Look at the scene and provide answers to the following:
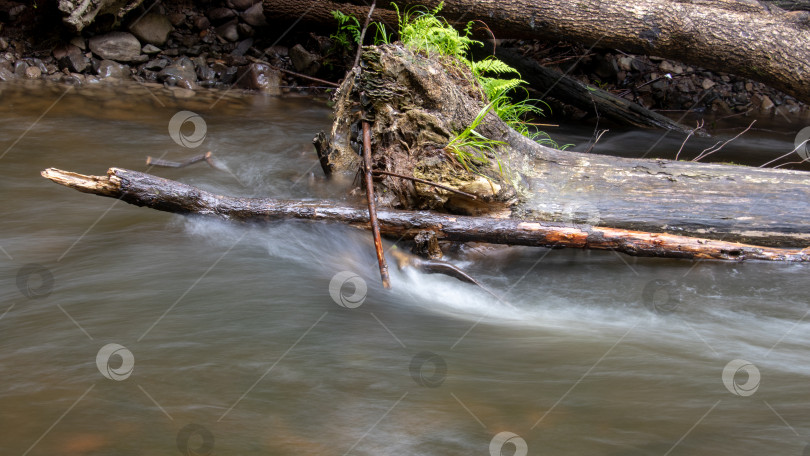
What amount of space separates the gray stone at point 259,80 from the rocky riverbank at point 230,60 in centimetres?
1

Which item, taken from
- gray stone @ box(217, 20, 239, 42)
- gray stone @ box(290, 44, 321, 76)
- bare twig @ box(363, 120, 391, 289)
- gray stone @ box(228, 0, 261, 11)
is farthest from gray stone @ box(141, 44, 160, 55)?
bare twig @ box(363, 120, 391, 289)

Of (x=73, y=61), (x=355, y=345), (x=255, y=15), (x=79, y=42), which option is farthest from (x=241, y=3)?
(x=355, y=345)

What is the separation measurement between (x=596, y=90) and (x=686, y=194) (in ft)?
13.5

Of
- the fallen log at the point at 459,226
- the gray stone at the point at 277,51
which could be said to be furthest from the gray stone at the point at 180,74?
the fallen log at the point at 459,226

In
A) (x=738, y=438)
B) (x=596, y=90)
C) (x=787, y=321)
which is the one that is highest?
(x=738, y=438)

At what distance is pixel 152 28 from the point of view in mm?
8383

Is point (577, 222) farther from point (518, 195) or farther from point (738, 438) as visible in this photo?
point (738, 438)

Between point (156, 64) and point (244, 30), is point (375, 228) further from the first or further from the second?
point (244, 30)

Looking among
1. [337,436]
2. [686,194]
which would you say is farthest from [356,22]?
[337,436]

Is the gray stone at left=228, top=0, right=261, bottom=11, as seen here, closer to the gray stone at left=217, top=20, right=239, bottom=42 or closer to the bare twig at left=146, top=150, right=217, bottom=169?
the gray stone at left=217, top=20, right=239, bottom=42

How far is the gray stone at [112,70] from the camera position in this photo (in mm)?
8047

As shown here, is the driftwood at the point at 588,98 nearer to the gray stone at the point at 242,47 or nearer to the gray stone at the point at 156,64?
the gray stone at the point at 242,47

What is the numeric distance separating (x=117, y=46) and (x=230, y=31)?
1561mm

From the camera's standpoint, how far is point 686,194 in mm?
4141
